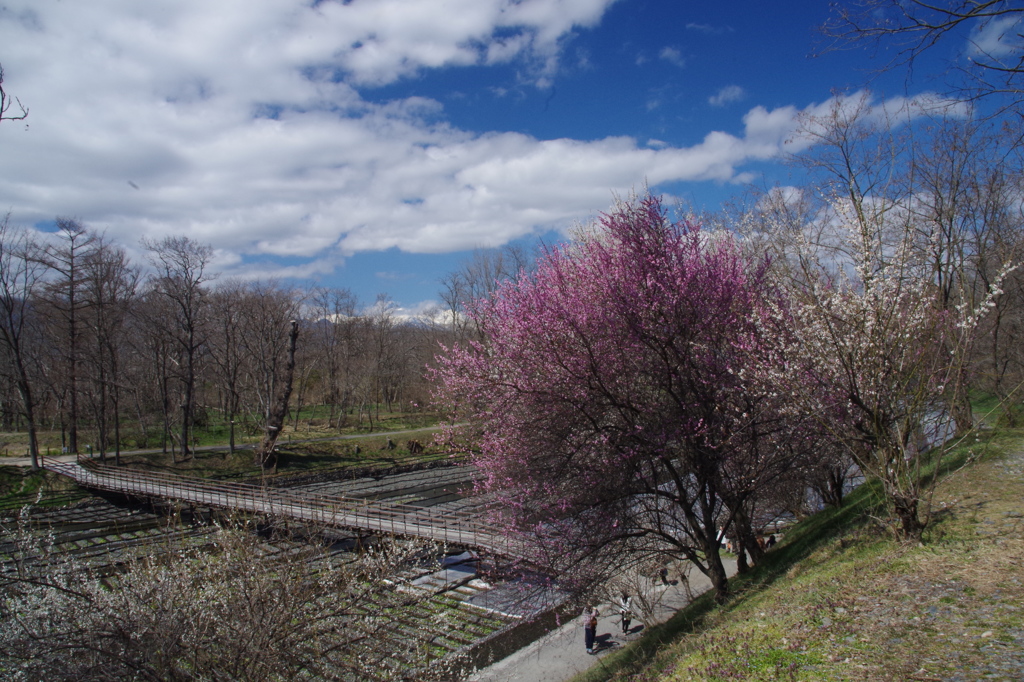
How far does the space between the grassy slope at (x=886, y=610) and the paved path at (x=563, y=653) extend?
11.4ft

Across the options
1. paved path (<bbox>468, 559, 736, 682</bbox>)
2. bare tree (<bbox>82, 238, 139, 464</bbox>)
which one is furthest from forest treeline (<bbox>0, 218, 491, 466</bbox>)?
paved path (<bbox>468, 559, 736, 682</bbox>)

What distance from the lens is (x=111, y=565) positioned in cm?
854

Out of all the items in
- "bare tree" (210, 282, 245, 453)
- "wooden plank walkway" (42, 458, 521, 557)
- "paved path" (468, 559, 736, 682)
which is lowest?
"paved path" (468, 559, 736, 682)

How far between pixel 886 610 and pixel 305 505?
16.4m

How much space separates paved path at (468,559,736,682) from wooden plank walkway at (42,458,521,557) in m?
2.32

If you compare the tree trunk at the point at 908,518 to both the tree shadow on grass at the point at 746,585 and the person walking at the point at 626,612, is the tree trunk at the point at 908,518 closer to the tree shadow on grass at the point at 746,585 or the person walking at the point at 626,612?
the tree shadow on grass at the point at 746,585

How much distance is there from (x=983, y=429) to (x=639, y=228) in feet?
32.4

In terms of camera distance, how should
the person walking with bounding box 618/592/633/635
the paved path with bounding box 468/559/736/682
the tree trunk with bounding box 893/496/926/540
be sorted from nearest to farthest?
the tree trunk with bounding box 893/496/926/540 → the paved path with bounding box 468/559/736/682 → the person walking with bounding box 618/592/633/635

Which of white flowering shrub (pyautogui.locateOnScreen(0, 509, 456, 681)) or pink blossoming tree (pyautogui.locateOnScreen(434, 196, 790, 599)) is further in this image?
pink blossoming tree (pyautogui.locateOnScreen(434, 196, 790, 599))

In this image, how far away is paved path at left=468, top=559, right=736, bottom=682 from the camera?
37.7 ft

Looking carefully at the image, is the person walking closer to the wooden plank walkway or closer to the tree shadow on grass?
the tree shadow on grass

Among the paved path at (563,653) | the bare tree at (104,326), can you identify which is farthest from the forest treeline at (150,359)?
the paved path at (563,653)

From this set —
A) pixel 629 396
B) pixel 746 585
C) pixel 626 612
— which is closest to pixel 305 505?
pixel 626 612

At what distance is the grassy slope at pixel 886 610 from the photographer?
4.41 metres
